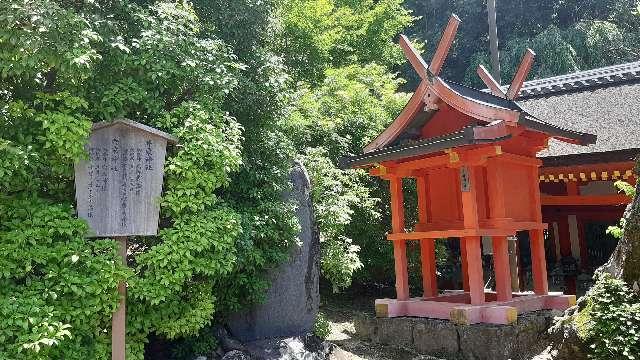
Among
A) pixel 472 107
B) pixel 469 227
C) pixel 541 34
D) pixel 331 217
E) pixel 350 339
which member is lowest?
pixel 350 339

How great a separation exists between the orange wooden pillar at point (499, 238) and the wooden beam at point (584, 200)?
3.46m

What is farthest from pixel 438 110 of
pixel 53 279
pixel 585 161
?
pixel 53 279

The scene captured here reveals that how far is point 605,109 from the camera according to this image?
11281 millimetres

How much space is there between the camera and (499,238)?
28.0 feet

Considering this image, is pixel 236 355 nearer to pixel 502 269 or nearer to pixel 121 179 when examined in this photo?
pixel 121 179

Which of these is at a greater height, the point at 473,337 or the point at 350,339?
the point at 473,337

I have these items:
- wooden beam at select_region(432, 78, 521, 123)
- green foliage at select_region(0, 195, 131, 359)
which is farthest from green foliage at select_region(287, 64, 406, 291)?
green foliage at select_region(0, 195, 131, 359)

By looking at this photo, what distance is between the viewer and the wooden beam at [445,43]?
8.41 meters

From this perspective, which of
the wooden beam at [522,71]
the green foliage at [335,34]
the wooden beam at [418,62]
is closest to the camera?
the wooden beam at [418,62]

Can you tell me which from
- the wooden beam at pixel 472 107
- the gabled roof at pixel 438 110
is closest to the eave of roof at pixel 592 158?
the gabled roof at pixel 438 110

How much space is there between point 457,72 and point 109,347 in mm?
23458

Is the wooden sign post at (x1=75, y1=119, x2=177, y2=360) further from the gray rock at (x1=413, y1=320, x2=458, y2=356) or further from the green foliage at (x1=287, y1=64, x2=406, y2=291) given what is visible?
the gray rock at (x1=413, y1=320, x2=458, y2=356)

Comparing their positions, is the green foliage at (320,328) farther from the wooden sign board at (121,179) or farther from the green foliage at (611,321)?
the green foliage at (611,321)

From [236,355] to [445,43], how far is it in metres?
5.59
